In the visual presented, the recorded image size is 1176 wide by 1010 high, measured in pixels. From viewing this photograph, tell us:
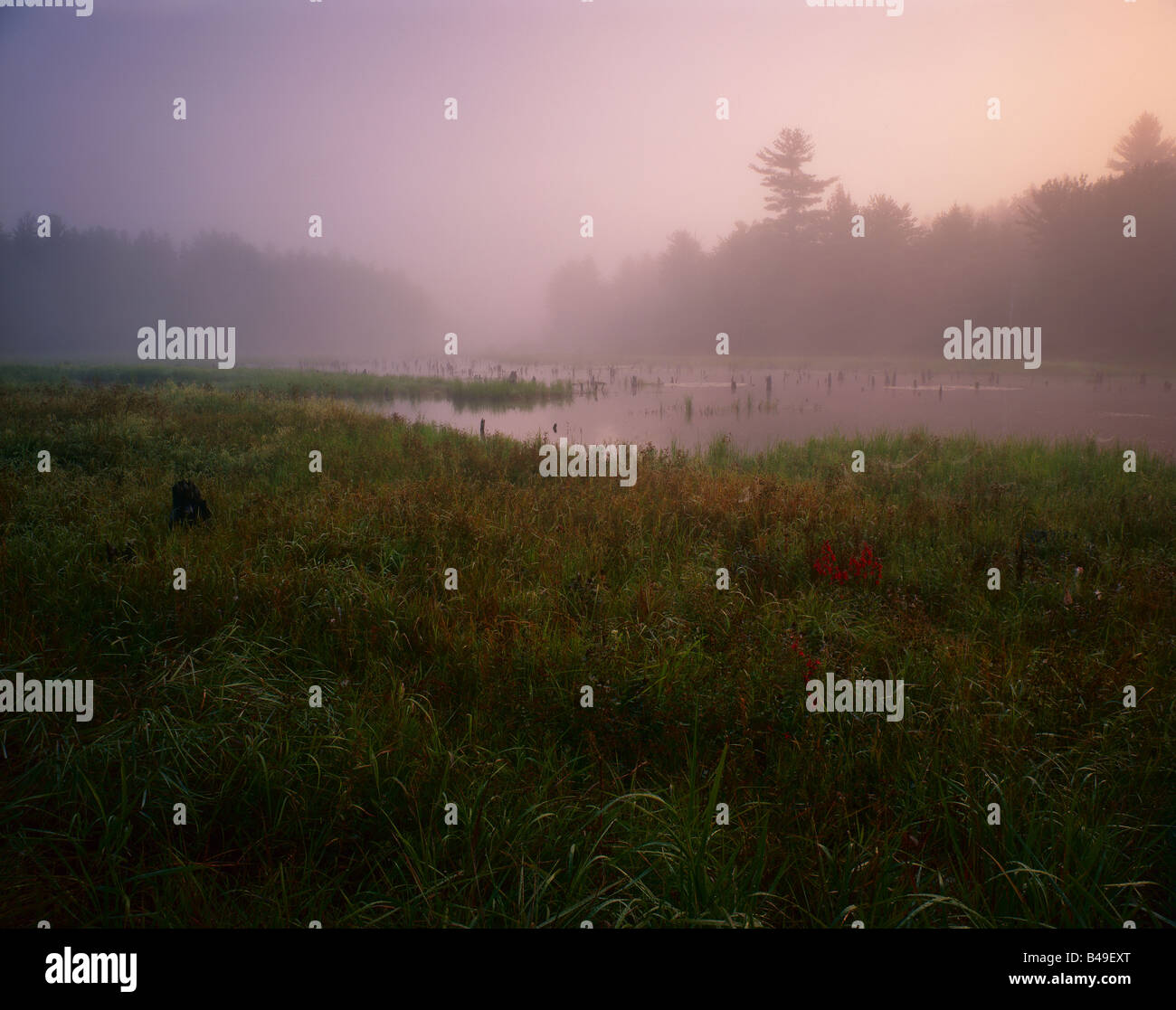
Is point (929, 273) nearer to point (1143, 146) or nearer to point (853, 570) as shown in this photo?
point (1143, 146)

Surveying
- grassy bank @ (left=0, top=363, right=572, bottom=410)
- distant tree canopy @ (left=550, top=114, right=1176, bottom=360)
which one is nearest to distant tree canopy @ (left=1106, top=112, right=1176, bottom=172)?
distant tree canopy @ (left=550, top=114, right=1176, bottom=360)

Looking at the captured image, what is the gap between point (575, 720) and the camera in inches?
151

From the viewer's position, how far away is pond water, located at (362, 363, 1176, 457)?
1659 cm

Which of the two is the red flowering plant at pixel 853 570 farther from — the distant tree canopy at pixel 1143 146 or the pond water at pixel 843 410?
the distant tree canopy at pixel 1143 146

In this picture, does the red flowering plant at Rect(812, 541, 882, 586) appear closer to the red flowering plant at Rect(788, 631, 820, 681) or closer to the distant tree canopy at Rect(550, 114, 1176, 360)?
the red flowering plant at Rect(788, 631, 820, 681)

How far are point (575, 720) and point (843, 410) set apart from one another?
20.9 m

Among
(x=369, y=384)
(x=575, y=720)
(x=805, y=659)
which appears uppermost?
(x=369, y=384)

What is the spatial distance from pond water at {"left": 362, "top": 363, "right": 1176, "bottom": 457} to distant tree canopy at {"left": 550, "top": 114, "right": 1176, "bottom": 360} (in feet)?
14.9

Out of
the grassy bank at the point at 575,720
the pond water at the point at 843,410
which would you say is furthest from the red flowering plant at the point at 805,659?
the pond water at the point at 843,410

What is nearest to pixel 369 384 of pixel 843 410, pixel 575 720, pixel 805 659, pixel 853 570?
pixel 843 410

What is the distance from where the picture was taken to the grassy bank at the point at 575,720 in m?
2.58

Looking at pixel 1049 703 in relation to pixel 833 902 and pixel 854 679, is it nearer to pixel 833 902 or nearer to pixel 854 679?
pixel 854 679
